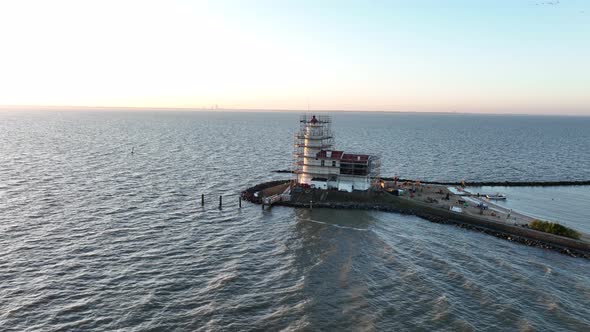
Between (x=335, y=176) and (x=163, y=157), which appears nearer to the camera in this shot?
(x=335, y=176)

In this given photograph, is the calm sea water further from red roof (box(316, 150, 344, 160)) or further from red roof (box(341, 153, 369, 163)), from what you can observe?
red roof (box(316, 150, 344, 160))

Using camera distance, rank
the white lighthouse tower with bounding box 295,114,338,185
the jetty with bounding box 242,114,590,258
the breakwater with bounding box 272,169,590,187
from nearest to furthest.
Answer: the jetty with bounding box 242,114,590,258 < the white lighthouse tower with bounding box 295,114,338,185 < the breakwater with bounding box 272,169,590,187

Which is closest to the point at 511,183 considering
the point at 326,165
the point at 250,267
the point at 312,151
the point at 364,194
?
the point at 364,194

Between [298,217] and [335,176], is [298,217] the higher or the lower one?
the lower one

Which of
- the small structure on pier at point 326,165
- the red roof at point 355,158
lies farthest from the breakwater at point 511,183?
the small structure on pier at point 326,165

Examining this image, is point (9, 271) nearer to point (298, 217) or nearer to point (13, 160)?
point (298, 217)

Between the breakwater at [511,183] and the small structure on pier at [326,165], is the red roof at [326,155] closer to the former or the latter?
the small structure on pier at [326,165]

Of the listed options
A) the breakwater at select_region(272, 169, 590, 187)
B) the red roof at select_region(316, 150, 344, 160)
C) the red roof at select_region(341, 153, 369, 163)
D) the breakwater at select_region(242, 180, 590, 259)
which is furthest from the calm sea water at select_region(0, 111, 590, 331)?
the red roof at select_region(316, 150, 344, 160)

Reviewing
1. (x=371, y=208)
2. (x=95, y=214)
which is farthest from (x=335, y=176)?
(x=95, y=214)

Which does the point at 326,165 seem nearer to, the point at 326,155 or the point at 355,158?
the point at 326,155
